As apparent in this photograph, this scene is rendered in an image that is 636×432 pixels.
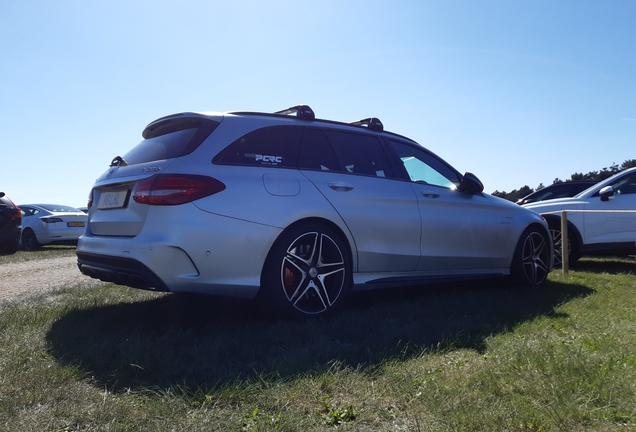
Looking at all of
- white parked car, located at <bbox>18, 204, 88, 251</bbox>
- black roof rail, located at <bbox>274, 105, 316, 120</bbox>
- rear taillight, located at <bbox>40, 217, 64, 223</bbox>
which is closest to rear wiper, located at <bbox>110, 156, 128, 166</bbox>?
black roof rail, located at <bbox>274, 105, 316, 120</bbox>

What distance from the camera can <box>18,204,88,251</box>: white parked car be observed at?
1547 centimetres

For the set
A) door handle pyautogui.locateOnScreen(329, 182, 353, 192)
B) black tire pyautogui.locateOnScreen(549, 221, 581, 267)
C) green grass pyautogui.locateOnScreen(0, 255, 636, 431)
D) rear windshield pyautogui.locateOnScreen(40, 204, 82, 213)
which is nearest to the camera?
green grass pyautogui.locateOnScreen(0, 255, 636, 431)

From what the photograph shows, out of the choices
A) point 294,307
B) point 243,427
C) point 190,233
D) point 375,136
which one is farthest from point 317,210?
point 243,427

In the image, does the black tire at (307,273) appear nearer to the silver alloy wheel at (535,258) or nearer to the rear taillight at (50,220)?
the silver alloy wheel at (535,258)

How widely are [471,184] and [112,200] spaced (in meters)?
3.50

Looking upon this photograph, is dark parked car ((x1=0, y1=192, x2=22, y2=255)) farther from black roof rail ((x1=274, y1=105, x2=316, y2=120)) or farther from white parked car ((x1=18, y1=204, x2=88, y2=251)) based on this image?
black roof rail ((x1=274, y1=105, x2=316, y2=120))

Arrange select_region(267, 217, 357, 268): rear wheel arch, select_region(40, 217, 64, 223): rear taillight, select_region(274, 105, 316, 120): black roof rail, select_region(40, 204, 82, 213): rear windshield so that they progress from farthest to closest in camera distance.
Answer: select_region(40, 204, 82, 213): rear windshield → select_region(40, 217, 64, 223): rear taillight → select_region(274, 105, 316, 120): black roof rail → select_region(267, 217, 357, 268): rear wheel arch

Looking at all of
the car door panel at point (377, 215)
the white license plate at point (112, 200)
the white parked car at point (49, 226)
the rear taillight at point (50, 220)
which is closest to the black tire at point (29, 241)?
the white parked car at point (49, 226)

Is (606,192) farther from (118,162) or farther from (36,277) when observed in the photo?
(36,277)

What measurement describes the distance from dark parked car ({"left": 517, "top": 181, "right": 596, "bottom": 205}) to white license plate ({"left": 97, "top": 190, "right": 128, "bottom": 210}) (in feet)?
28.5

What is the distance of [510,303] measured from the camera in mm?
5219

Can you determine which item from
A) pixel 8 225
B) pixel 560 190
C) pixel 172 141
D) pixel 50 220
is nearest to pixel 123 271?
pixel 172 141

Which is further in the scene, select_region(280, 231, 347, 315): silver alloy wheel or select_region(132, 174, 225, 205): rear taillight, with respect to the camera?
select_region(280, 231, 347, 315): silver alloy wheel

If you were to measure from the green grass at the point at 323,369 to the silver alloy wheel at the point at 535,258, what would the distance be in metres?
1.52
